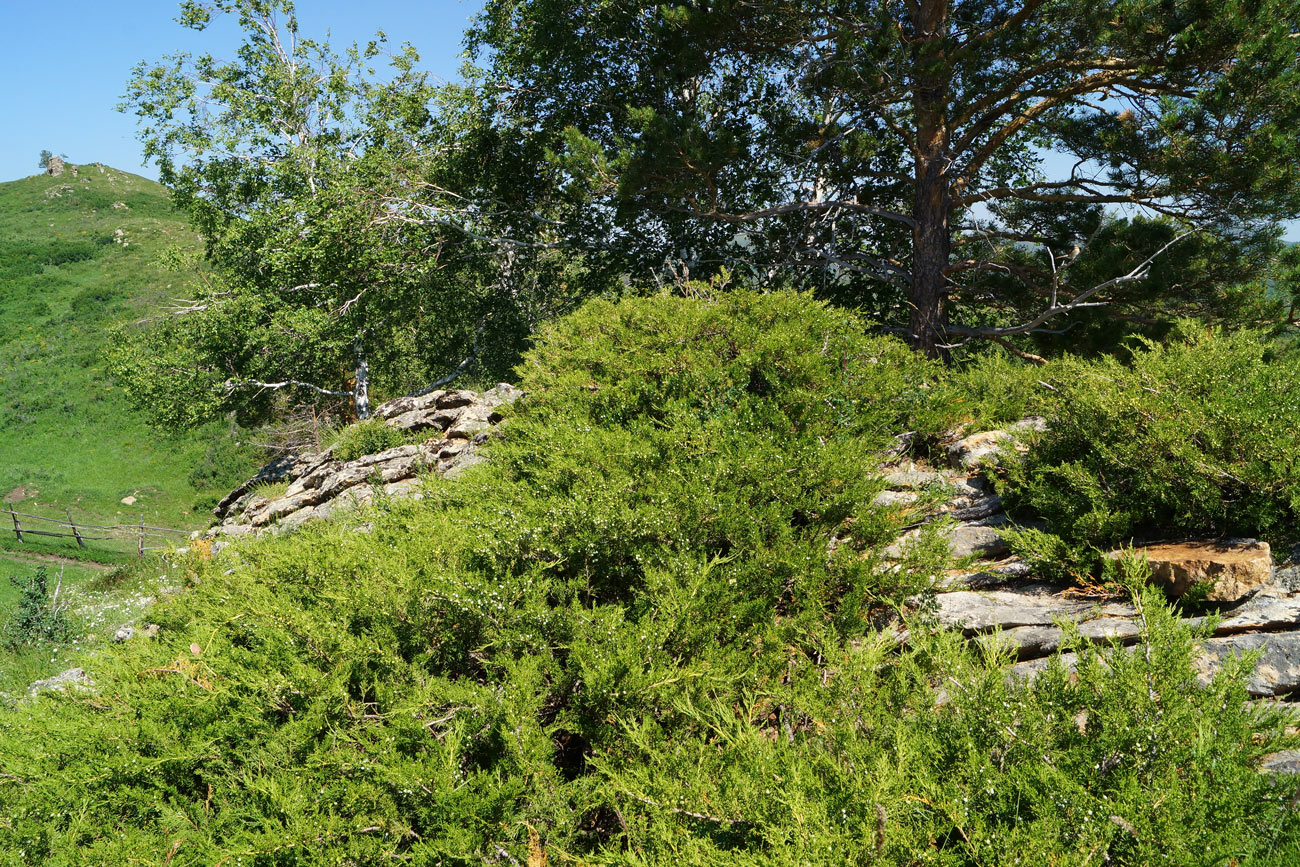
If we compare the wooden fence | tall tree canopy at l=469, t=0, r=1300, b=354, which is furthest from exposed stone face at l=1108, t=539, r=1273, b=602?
the wooden fence

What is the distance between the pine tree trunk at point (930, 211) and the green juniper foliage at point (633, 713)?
21.3ft

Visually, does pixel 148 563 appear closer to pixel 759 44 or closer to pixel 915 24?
pixel 759 44

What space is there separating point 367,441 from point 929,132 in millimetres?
9999

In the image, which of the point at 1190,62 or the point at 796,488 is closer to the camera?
the point at 796,488

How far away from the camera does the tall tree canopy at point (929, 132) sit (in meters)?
7.14

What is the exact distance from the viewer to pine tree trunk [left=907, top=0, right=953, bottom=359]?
871 centimetres

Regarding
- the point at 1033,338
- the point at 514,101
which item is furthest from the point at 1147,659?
the point at 514,101

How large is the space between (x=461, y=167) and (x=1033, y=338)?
479 inches

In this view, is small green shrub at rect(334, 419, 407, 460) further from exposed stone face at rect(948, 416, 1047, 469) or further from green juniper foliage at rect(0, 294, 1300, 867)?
exposed stone face at rect(948, 416, 1047, 469)

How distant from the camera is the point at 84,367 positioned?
107ft

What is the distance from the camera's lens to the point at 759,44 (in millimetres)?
9430

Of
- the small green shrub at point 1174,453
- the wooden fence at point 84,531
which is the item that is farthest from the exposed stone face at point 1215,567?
the wooden fence at point 84,531

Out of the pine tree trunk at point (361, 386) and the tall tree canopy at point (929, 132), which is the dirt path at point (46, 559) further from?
the tall tree canopy at point (929, 132)

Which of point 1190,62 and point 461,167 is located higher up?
point 461,167
